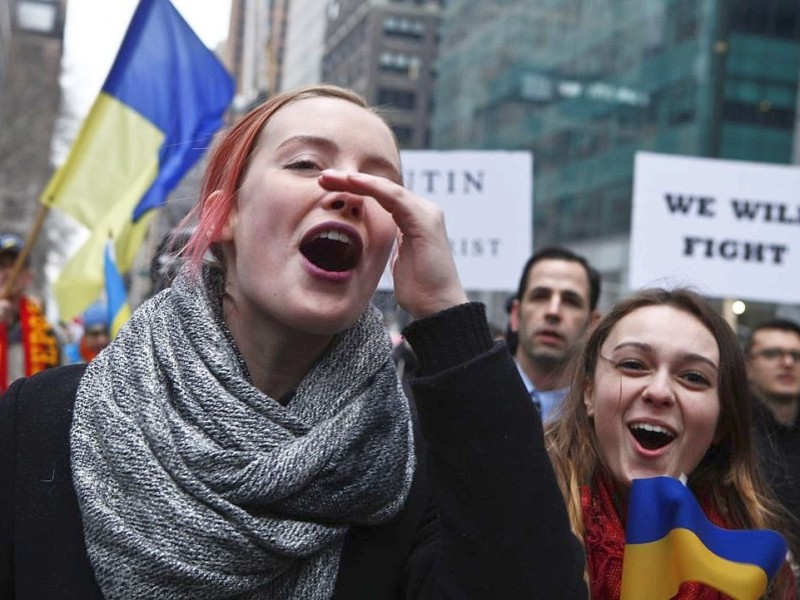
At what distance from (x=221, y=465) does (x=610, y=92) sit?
42109mm

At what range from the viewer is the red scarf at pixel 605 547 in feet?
7.11

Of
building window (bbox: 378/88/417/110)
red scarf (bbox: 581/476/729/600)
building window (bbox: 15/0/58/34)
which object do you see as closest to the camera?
red scarf (bbox: 581/476/729/600)

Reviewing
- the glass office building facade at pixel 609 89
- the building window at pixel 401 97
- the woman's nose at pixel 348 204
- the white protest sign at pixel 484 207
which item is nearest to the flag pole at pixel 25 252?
the white protest sign at pixel 484 207

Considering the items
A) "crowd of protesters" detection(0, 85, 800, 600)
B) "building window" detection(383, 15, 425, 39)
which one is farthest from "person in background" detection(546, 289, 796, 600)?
"building window" detection(383, 15, 425, 39)

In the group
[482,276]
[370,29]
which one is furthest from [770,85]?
[370,29]

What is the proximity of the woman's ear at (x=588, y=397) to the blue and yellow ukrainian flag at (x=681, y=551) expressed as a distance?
0.42 metres

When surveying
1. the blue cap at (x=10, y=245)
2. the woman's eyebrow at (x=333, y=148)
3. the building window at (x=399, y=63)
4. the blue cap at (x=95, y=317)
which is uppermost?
the building window at (x=399, y=63)

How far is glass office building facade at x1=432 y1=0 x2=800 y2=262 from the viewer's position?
36.3 metres

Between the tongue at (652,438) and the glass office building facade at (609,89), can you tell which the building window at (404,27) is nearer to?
the glass office building facade at (609,89)

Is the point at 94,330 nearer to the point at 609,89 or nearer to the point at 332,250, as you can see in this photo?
the point at 332,250

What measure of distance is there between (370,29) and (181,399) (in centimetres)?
10198

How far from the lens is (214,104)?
19.0ft

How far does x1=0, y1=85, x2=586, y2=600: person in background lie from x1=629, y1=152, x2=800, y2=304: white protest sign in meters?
4.51

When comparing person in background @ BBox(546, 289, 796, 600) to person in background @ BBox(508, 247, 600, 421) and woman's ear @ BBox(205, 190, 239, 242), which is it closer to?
woman's ear @ BBox(205, 190, 239, 242)
